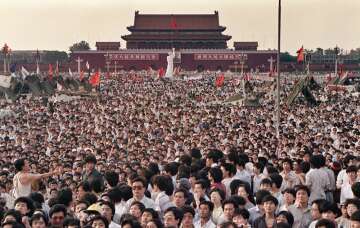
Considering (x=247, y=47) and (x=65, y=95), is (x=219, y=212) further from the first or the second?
(x=247, y=47)

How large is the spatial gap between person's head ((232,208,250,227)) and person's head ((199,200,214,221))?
24 centimetres

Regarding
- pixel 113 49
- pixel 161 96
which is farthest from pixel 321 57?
pixel 161 96

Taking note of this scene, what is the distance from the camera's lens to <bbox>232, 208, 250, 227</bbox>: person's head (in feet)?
22.1

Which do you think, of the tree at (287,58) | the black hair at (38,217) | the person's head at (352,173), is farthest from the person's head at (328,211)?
the tree at (287,58)

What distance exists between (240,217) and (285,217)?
1.23ft

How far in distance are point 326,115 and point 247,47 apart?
170 ft

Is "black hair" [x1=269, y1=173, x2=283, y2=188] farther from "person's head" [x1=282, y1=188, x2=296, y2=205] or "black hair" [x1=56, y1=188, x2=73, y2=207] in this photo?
"black hair" [x1=56, y1=188, x2=73, y2=207]

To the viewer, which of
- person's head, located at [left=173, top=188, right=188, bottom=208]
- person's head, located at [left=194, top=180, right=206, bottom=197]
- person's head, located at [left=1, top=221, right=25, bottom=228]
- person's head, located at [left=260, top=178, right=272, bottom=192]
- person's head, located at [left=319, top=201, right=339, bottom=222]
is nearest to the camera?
person's head, located at [left=1, top=221, right=25, bottom=228]

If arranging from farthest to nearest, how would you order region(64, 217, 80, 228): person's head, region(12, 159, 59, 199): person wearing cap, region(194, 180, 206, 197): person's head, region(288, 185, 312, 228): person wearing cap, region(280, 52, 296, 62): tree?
region(280, 52, 296, 62): tree
region(12, 159, 59, 199): person wearing cap
region(194, 180, 206, 197): person's head
region(288, 185, 312, 228): person wearing cap
region(64, 217, 80, 228): person's head

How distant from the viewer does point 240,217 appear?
677 cm

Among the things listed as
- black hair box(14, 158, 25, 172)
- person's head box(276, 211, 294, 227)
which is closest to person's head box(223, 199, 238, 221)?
person's head box(276, 211, 294, 227)

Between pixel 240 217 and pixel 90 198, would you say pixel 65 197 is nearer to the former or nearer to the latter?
pixel 90 198

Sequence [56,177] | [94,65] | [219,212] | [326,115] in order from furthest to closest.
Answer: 1. [94,65]
2. [326,115]
3. [56,177]
4. [219,212]

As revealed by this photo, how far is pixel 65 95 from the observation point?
35594 mm
